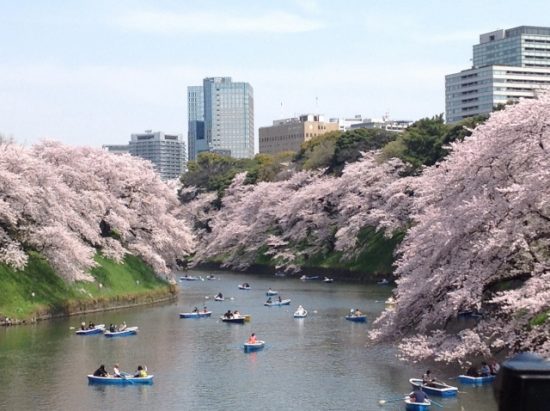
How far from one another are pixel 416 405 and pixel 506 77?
530 ft

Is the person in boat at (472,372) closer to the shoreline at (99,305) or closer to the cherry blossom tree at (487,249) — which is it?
the cherry blossom tree at (487,249)

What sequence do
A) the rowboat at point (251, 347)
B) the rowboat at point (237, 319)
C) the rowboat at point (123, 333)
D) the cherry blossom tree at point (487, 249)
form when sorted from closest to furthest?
the cherry blossom tree at point (487, 249)
the rowboat at point (251, 347)
the rowboat at point (123, 333)
the rowboat at point (237, 319)

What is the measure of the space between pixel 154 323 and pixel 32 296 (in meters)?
7.04

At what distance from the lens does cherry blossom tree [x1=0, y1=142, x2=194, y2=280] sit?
50.3m

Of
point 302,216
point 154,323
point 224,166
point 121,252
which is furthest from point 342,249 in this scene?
point 224,166

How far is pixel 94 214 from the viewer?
199 ft

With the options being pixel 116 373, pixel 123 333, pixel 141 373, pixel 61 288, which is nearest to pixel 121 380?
pixel 116 373

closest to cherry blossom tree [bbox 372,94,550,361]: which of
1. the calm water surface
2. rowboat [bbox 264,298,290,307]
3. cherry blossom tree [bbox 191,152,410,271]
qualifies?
the calm water surface

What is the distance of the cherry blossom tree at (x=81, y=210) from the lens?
5028 centimetres

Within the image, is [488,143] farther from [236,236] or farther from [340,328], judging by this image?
[236,236]

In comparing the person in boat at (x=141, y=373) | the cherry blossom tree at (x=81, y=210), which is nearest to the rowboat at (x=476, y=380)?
the person in boat at (x=141, y=373)

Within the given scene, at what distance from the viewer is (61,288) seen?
5284cm

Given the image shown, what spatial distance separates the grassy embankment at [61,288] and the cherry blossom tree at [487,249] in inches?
948

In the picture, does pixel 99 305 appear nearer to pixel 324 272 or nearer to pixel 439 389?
pixel 439 389
